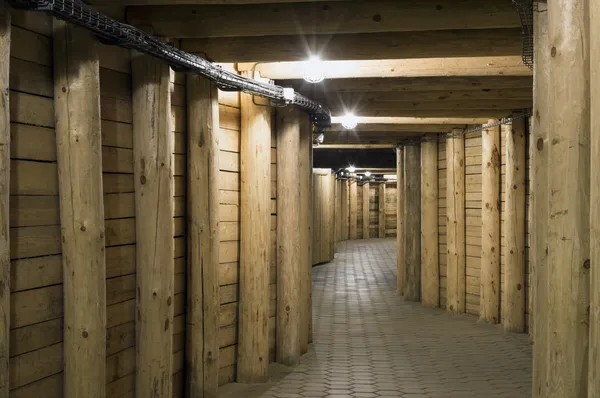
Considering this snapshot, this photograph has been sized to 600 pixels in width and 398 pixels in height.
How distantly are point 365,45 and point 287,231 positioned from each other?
93.9 inches

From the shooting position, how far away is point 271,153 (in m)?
7.09

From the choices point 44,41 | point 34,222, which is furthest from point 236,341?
point 44,41

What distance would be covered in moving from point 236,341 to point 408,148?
6.18 m

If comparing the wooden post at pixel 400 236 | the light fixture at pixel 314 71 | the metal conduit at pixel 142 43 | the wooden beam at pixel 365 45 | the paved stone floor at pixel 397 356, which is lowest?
the paved stone floor at pixel 397 356

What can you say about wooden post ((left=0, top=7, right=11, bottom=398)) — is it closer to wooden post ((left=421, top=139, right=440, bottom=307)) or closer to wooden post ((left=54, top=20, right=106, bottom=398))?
wooden post ((left=54, top=20, right=106, bottom=398))

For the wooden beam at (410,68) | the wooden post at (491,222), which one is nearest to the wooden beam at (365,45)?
the wooden beam at (410,68)

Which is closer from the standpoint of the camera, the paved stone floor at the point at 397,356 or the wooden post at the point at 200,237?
the wooden post at the point at 200,237

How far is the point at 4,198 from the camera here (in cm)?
326

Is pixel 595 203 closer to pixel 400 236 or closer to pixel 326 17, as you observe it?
pixel 326 17

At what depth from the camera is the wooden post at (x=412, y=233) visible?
1128 cm

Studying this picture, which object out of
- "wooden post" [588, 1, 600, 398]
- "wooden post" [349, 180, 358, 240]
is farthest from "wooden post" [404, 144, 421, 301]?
"wooden post" [349, 180, 358, 240]

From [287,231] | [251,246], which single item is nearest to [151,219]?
[251,246]

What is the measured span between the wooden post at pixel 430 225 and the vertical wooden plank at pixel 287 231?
4.14 m

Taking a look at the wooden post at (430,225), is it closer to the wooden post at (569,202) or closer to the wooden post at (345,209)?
the wooden post at (569,202)
